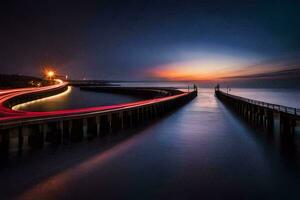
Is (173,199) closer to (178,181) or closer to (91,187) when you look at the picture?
(178,181)

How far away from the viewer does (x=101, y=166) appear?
42.6ft

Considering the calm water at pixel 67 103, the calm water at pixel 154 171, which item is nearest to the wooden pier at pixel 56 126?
the calm water at pixel 154 171

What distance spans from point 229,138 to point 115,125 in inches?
368

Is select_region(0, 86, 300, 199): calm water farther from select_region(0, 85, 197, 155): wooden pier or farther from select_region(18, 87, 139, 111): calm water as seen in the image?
select_region(18, 87, 139, 111): calm water

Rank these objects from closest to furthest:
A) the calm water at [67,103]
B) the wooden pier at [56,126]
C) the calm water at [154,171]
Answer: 1. the calm water at [154,171]
2. the wooden pier at [56,126]
3. the calm water at [67,103]

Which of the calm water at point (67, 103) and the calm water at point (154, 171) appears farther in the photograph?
the calm water at point (67, 103)

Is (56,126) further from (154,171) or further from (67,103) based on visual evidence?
(67,103)

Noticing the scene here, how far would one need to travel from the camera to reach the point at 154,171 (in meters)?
12.5

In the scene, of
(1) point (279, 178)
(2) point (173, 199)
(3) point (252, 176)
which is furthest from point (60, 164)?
(1) point (279, 178)

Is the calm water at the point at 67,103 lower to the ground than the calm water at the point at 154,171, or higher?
higher

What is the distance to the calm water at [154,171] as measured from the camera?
32.0ft

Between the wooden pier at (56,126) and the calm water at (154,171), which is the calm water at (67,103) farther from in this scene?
the calm water at (154,171)

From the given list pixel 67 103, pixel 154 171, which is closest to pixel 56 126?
pixel 154 171

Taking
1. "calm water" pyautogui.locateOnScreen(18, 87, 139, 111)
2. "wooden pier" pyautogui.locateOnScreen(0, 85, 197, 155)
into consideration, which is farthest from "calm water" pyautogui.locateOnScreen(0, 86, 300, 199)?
"calm water" pyautogui.locateOnScreen(18, 87, 139, 111)
